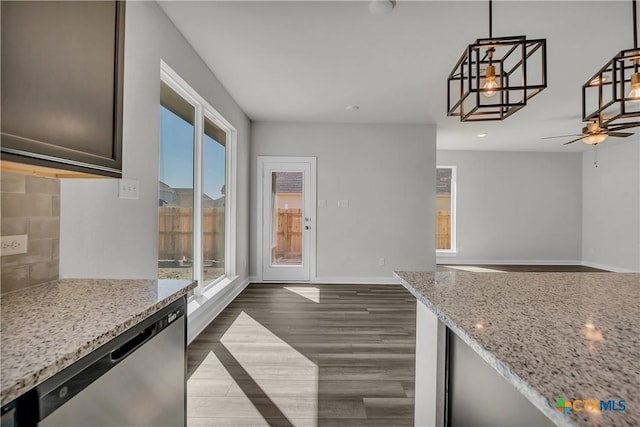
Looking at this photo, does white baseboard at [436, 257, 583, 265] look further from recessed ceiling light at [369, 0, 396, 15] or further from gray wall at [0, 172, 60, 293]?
gray wall at [0, 172, 60, 293]

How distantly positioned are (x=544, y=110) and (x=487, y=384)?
4.69 meters

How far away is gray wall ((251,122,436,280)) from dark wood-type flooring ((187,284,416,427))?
1423 mm

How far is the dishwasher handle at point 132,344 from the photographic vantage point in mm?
895

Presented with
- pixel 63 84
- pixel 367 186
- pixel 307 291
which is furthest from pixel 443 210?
pixel 63 84

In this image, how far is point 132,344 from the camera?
970mm

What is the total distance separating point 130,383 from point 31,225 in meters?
0.81

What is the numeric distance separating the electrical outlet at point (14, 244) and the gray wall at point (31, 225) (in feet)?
0.05

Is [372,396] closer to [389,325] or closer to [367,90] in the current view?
[389,325]

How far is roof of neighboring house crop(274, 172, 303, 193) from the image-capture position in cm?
525

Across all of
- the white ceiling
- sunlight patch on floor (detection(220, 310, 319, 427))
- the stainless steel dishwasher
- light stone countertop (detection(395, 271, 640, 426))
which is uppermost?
the white ceiling

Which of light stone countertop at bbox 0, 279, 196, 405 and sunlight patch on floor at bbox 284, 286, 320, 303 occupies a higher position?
light stone countertop at bbox 0, 279, 196, 405

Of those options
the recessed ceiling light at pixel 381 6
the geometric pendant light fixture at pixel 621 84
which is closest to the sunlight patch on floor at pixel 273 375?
the geometric pendant light fixture at pixel 621 84

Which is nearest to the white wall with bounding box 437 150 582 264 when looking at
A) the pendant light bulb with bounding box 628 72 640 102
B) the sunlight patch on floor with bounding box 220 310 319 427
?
the sunlight patch on floor with bounding box 220 310 319 427

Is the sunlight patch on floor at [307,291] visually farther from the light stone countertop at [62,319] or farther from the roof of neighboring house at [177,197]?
the light stone countertop at [62,319]
